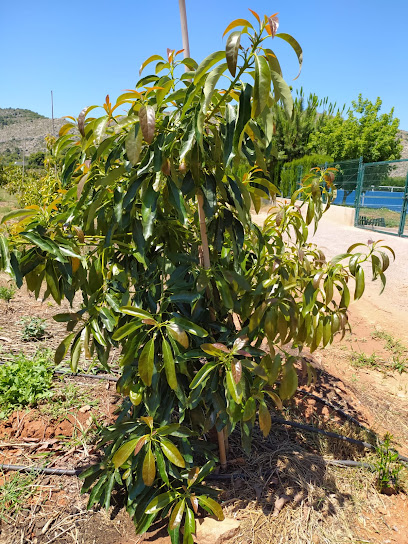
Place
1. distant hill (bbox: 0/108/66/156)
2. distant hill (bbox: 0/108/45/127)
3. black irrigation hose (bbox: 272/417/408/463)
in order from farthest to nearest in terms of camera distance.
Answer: distant hill (bbox: 0/108/45/127)
distant hill (bbox: 0/108/66/156)
black irrigation hose (bbox: 272/417/408/463)

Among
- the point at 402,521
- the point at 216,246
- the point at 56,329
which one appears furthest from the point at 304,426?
the point at 56,329

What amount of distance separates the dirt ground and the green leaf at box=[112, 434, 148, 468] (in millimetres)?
535

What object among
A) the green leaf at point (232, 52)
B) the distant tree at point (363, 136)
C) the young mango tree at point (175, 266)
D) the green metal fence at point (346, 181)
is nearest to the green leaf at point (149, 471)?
the young mango tree at point (175, 266)

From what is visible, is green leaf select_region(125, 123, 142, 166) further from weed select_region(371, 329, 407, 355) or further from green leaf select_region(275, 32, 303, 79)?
weed select_region(371, 329, 407, 355)

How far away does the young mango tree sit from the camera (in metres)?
1.08

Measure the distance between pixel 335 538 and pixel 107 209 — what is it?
59.1 inches

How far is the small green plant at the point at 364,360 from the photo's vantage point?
10.0ft

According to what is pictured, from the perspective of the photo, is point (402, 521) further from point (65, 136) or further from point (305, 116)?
point (305, 116)

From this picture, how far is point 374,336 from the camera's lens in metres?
3.61

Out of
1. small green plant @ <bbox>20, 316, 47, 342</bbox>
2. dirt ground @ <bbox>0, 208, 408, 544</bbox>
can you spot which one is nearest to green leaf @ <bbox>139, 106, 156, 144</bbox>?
dirt ground @ <bbox>0, 208, 408, 544</bbox>

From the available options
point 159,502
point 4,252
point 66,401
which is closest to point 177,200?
point 4,252

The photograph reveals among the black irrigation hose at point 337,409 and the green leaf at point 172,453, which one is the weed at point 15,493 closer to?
the green leaf at point 172,453

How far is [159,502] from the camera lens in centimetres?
133

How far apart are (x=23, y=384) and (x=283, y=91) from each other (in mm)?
2162
